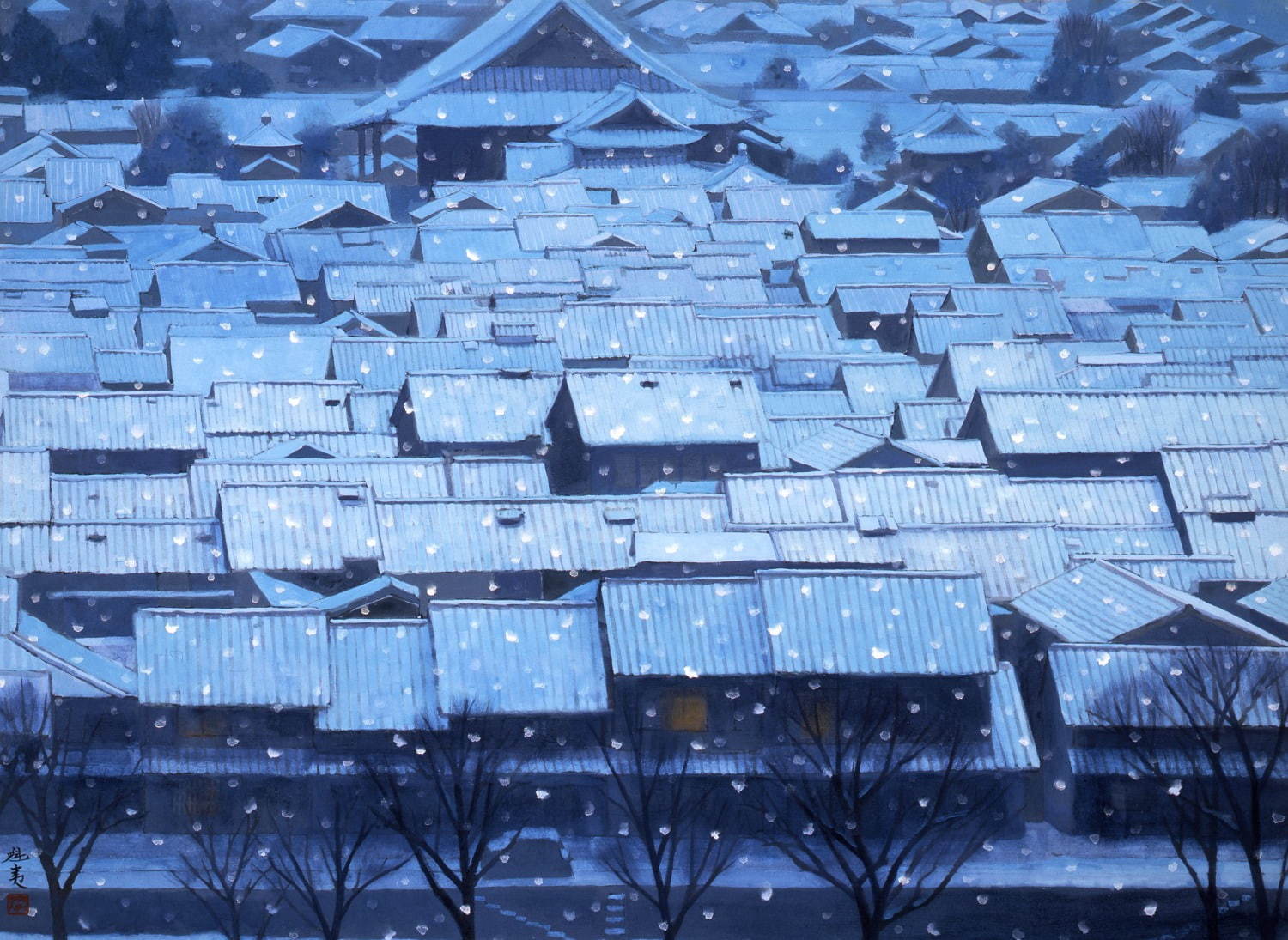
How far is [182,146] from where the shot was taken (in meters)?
35.0

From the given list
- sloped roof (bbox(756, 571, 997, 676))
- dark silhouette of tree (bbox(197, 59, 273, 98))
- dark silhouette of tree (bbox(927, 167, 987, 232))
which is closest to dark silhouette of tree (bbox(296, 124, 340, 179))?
dark silhouette of tree (bbox(197, 59, 273, 98))

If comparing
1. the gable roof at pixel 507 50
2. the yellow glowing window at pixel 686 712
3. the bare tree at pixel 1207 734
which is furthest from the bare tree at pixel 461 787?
the gable roof at pixel 507 50

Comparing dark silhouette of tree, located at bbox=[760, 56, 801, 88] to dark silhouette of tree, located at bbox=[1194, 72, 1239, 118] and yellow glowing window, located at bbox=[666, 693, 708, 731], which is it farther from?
yellow glowing window, located at bbox=[666, 693, 708, 731]

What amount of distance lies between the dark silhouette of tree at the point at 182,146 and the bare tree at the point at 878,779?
2370 centimetres

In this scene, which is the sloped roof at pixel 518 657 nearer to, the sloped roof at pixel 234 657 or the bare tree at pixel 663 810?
the bare tree at pixel 663 810

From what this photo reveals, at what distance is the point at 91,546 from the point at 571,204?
14.7 metres

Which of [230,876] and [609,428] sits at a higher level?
[609,428]

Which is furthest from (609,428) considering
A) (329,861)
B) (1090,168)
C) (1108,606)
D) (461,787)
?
(1090,168)

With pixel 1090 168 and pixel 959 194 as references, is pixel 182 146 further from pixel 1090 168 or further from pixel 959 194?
pixel 1090 168

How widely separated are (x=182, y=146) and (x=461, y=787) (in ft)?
81.7

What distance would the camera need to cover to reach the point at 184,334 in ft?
73.7

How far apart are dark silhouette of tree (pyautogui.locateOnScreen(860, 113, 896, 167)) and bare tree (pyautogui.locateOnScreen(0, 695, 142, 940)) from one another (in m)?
24.4

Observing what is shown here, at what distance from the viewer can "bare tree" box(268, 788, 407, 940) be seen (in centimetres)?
1134

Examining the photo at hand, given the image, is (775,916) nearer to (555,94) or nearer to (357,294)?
(357,294)
